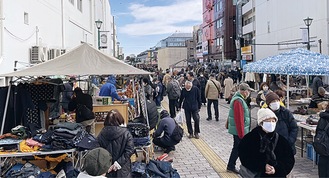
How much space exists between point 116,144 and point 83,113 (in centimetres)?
252

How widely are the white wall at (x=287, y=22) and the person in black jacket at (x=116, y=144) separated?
18227mm

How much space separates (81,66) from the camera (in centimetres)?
642

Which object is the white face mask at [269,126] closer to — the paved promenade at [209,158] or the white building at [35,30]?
the paved promenade at [209,158]

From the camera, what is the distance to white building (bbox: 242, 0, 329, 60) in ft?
68.0

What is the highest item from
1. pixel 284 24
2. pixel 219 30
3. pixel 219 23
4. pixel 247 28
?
pixel 219 23

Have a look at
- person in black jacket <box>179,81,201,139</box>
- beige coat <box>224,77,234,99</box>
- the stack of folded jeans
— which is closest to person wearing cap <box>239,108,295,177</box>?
the stack of folded jeans

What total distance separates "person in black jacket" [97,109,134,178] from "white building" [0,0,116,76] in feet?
19.8

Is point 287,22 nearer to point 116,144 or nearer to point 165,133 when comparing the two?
point 165,133

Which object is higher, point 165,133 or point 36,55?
point 36,55

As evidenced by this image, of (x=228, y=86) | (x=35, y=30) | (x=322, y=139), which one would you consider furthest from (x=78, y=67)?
(x=228, y=86)

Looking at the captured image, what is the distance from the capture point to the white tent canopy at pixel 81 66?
6197 millimetres

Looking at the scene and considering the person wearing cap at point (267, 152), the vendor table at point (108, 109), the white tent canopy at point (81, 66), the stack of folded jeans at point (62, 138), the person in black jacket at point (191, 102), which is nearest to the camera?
the person wearing cap at point (267, 152)

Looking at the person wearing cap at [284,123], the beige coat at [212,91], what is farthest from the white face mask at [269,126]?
the beige coat at [212,91]

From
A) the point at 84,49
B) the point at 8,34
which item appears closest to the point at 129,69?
the point at 84,49
